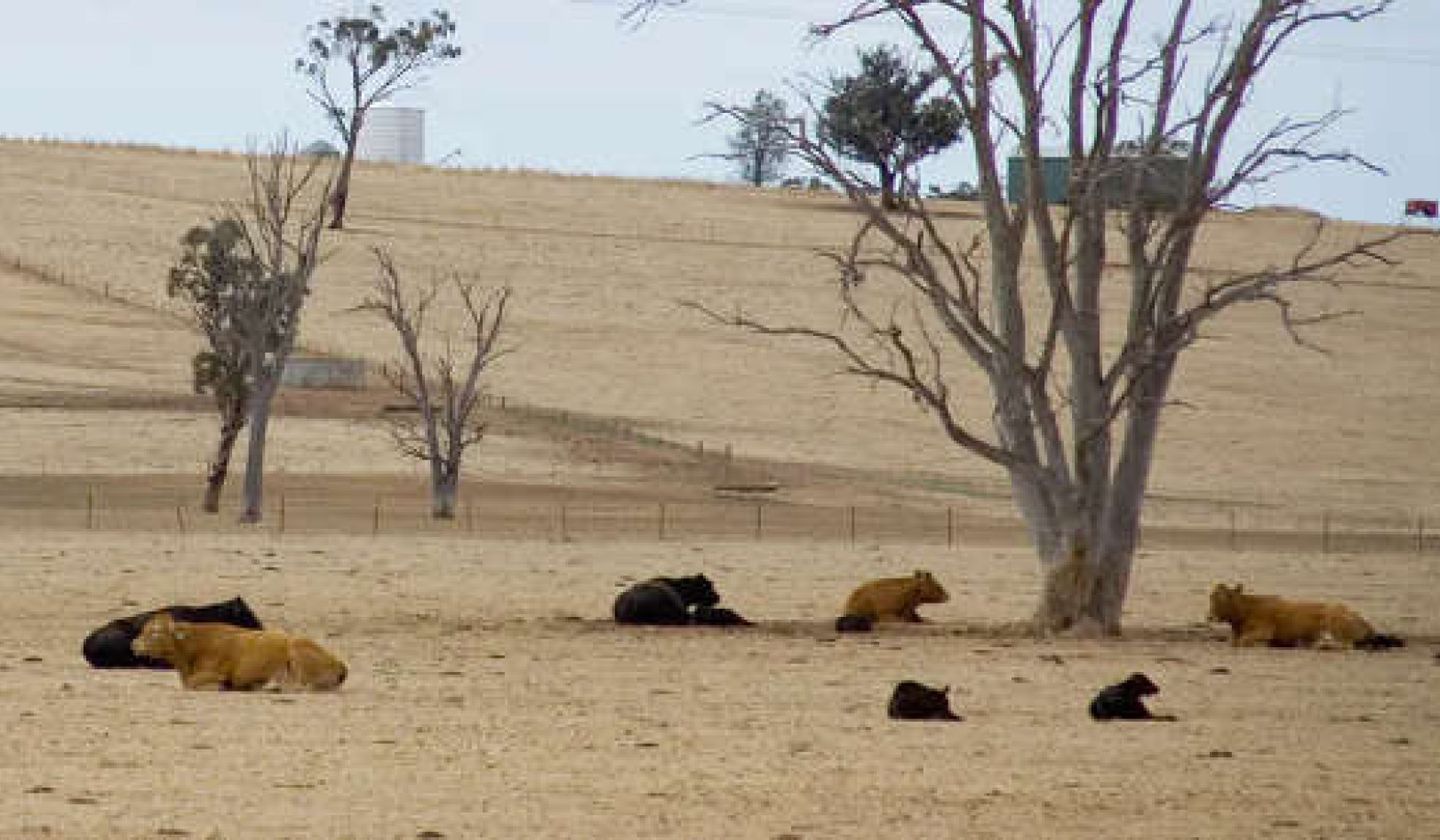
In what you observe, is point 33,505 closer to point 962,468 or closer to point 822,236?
point 962,468

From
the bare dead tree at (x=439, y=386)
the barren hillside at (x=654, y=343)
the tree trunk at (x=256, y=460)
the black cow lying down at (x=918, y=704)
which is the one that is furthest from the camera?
the barren hillside at (x=654, y=343)

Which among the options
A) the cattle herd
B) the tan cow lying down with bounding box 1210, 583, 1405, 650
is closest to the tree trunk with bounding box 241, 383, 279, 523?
the cattle herd

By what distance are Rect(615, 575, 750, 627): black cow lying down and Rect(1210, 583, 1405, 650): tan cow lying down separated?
4.01 metres

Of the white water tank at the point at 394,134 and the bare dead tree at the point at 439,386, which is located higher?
the white water tank at the point at 394,134

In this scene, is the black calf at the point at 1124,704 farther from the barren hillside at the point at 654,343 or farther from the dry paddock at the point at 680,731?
the barren hillside at the point at 654,343

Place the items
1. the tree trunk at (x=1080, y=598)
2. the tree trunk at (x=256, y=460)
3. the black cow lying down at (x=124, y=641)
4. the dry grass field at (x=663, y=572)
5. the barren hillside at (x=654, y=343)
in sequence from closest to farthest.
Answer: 1. the dry grass field at (x=663, y=572)
2. the black cow lying down at (x=124, y=641)
3. the tree trunk at (x=1080, y=598)
4. the tree trunk at (x=256, y=460)
5. the barren hillside at (x=654, y=343)

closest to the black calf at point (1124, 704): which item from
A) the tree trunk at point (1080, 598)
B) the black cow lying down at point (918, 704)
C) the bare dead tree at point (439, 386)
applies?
the black cow lying down at point (918, 704)

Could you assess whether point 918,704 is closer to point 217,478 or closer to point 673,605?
point 673,605

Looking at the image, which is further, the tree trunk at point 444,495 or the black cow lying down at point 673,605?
the tree trunk at point 444,495

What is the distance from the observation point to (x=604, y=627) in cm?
2173

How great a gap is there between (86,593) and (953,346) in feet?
155

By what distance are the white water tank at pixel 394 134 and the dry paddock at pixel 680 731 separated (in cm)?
14042

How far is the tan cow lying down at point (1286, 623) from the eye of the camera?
68.9ft

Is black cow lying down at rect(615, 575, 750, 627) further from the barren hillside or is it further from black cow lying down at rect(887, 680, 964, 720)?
the barren hillside
